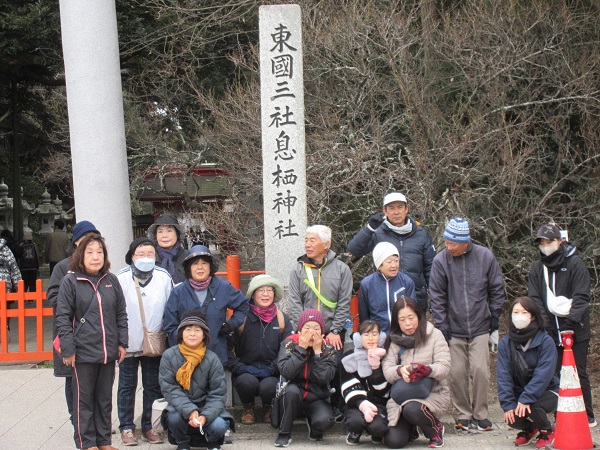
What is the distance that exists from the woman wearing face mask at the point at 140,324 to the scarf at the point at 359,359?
1.60m

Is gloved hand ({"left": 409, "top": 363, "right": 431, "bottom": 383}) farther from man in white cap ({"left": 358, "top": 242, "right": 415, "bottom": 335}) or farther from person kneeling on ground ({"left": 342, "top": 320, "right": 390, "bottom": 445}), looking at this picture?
man in white cap ({"left": 358, "top": 242, "right": 415, "bottom": 335})

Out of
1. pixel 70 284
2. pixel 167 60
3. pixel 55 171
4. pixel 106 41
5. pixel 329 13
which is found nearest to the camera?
pixel 70 284

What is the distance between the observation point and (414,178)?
31.3 feet

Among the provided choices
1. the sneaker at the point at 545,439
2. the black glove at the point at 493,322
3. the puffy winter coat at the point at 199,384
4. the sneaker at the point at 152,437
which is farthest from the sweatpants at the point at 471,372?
the sneaker at the point at 152,437

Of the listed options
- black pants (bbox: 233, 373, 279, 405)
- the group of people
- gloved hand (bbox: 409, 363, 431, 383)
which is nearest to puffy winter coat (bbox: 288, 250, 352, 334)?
the group of people

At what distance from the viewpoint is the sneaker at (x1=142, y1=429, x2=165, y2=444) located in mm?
6312

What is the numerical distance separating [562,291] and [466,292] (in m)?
0.81

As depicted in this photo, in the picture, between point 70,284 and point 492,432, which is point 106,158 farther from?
point 492,432

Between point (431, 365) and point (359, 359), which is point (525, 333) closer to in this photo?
point (431, 365)

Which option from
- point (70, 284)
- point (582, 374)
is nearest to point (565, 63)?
point (582, 374)

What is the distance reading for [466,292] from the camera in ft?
21.3

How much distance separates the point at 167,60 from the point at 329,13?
429 centimetres

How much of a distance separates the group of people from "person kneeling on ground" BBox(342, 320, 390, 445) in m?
0.01

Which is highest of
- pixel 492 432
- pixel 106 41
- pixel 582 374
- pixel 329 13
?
pixel 329 13
